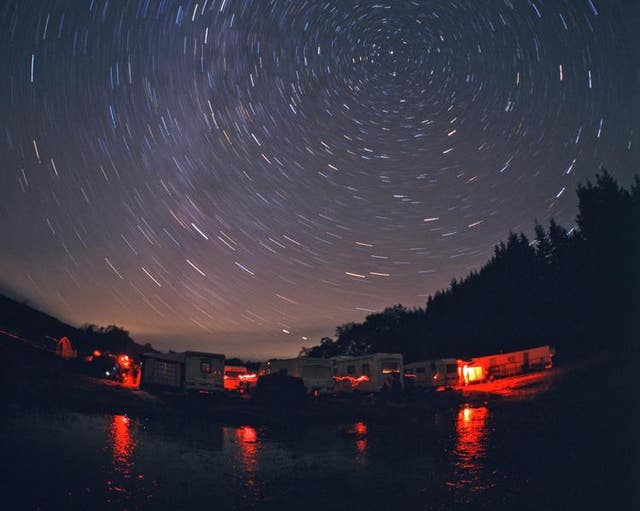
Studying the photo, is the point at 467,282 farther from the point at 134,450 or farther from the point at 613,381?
the point at 134,450

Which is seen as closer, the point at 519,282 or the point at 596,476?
the point at 596,476

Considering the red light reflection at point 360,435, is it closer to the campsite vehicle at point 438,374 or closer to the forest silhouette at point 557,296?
the campsite vehicle at point 438,374

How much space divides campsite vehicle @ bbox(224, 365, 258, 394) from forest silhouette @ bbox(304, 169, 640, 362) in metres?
24.4

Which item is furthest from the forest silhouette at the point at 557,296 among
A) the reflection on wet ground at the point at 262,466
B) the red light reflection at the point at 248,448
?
the red light reflection at the point at 248,448

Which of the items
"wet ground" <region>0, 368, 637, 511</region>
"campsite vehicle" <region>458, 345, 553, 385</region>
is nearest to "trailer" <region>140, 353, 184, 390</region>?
"wet ground" <region>0, 368, 637, 511</region>

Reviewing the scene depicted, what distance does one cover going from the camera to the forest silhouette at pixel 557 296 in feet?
120

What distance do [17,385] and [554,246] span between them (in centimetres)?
5793

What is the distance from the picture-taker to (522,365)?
40750 millimetres

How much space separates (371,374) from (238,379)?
1137 centimetres

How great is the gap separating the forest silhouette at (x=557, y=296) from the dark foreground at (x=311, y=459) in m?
20.7

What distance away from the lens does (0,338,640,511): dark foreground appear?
297 inches

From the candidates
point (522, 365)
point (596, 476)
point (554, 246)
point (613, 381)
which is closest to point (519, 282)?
point (554, 246)

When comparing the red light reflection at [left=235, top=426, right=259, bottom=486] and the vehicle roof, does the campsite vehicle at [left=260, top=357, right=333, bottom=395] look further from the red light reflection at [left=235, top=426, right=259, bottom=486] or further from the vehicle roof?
the red light reflection at [left=235, top=426, right=259, bottom=486]

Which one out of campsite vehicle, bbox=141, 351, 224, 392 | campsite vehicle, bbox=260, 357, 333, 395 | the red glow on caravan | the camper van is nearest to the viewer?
campsite vehicle, bbox=141, 351, 224, 392
